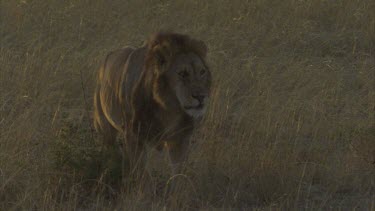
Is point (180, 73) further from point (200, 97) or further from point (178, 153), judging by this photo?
point (178, 153)

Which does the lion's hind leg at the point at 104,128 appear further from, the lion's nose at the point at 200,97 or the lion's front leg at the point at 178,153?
the lion's nose at the point at 200,97

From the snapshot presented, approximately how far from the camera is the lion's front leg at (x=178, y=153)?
5.98 meters

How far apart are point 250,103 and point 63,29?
10.8 ft

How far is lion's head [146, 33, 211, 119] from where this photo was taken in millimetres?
5559

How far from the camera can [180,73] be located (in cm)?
565

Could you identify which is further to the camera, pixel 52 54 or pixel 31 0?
pixel 31 0

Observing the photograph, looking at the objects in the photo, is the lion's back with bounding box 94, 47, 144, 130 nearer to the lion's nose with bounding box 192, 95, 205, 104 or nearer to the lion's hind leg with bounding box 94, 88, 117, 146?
the lion's hind leg with bounding box 94, 88, 117, 146

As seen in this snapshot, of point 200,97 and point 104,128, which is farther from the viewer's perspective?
point 104,128

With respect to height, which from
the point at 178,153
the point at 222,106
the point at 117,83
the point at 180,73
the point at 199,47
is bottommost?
the point at 222,106

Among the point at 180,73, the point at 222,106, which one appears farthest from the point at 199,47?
the point at 222,106

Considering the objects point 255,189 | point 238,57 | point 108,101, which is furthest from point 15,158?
point 238,57

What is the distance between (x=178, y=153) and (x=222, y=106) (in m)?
1.91

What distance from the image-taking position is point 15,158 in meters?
6.07

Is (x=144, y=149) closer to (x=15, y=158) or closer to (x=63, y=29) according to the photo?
(x=15, y=158)
